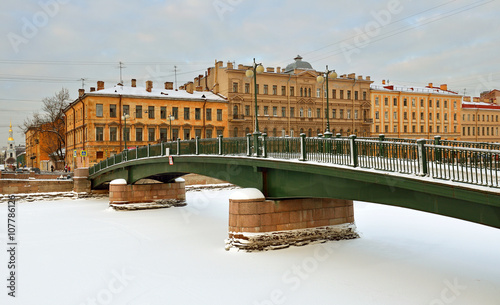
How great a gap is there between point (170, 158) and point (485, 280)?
14646mm

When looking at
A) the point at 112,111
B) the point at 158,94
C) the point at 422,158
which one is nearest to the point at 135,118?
the point at 112,111

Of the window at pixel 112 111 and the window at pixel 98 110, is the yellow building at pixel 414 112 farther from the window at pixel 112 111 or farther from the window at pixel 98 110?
the window at pixel 98 110

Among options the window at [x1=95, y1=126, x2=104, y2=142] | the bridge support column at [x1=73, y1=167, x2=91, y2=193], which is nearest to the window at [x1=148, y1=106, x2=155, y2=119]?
the window at [x1=95, y1=126, x2=104, y2=142]

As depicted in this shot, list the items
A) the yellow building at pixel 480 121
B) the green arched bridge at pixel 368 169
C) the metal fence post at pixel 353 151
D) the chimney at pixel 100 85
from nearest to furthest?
the green arched bridge at pixel 368 169, the metal fence post at pixel 353 151, the chimney at pixel 100 85, the yellow building at pixel 480 121

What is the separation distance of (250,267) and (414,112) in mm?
52603

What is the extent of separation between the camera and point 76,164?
45625mm

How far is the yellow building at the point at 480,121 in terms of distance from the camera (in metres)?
63.8

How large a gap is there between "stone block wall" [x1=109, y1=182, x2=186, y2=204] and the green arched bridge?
24.2ft

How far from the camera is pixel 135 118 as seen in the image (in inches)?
1670

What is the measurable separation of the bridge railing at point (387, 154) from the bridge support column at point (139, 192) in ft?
31.1

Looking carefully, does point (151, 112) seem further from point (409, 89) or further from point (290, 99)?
point (409, 89)

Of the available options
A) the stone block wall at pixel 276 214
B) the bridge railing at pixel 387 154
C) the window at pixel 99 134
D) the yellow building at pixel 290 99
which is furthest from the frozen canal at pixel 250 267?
the yellow building at pixel 290 99

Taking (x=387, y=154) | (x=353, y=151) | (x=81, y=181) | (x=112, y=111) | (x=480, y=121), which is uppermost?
(x=480, y=121)

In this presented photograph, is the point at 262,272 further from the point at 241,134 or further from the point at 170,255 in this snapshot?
the point at 241,134
